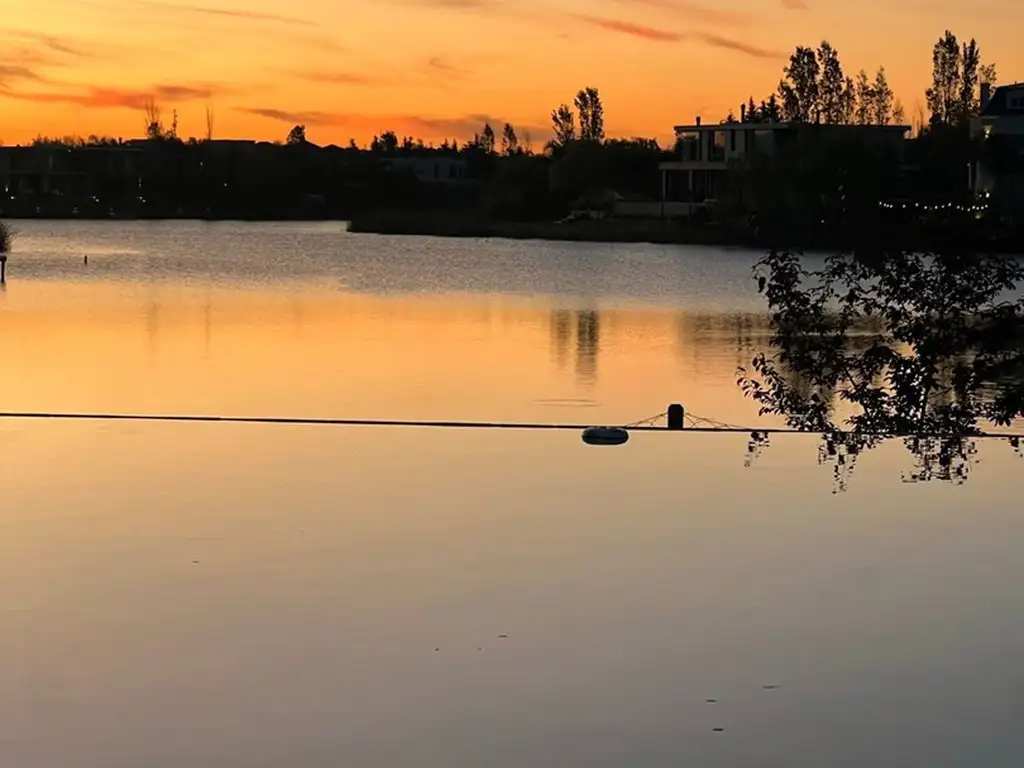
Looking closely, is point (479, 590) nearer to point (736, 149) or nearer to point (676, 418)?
point (676, 418)

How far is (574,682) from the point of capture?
23.9 feet

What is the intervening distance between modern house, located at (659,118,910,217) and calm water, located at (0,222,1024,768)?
5218 cm

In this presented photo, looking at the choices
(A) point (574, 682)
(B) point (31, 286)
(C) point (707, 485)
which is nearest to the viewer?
(A) point (574, 682)

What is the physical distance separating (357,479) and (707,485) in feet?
7.66

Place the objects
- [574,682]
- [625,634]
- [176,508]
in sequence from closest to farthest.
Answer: [574,682] < [625,634] < [176,508]

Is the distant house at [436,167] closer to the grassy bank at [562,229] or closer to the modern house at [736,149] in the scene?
the grassy bank at [562,229]

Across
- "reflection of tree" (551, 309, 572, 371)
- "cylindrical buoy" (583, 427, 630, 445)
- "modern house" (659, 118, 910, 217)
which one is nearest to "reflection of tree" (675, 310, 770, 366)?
"reflection of tree" (551, 309, 572, 371)

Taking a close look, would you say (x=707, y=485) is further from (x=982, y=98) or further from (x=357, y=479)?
(x=982, y=98)

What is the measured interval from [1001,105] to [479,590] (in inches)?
2511

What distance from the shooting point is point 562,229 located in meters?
82.3

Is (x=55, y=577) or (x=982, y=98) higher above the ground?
(x=982, y=98)

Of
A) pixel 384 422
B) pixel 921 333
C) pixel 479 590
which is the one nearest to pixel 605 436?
pixel 384 422

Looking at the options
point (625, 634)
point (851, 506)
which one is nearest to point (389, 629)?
point (625, 634)

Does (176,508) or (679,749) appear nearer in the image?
(679,749)
